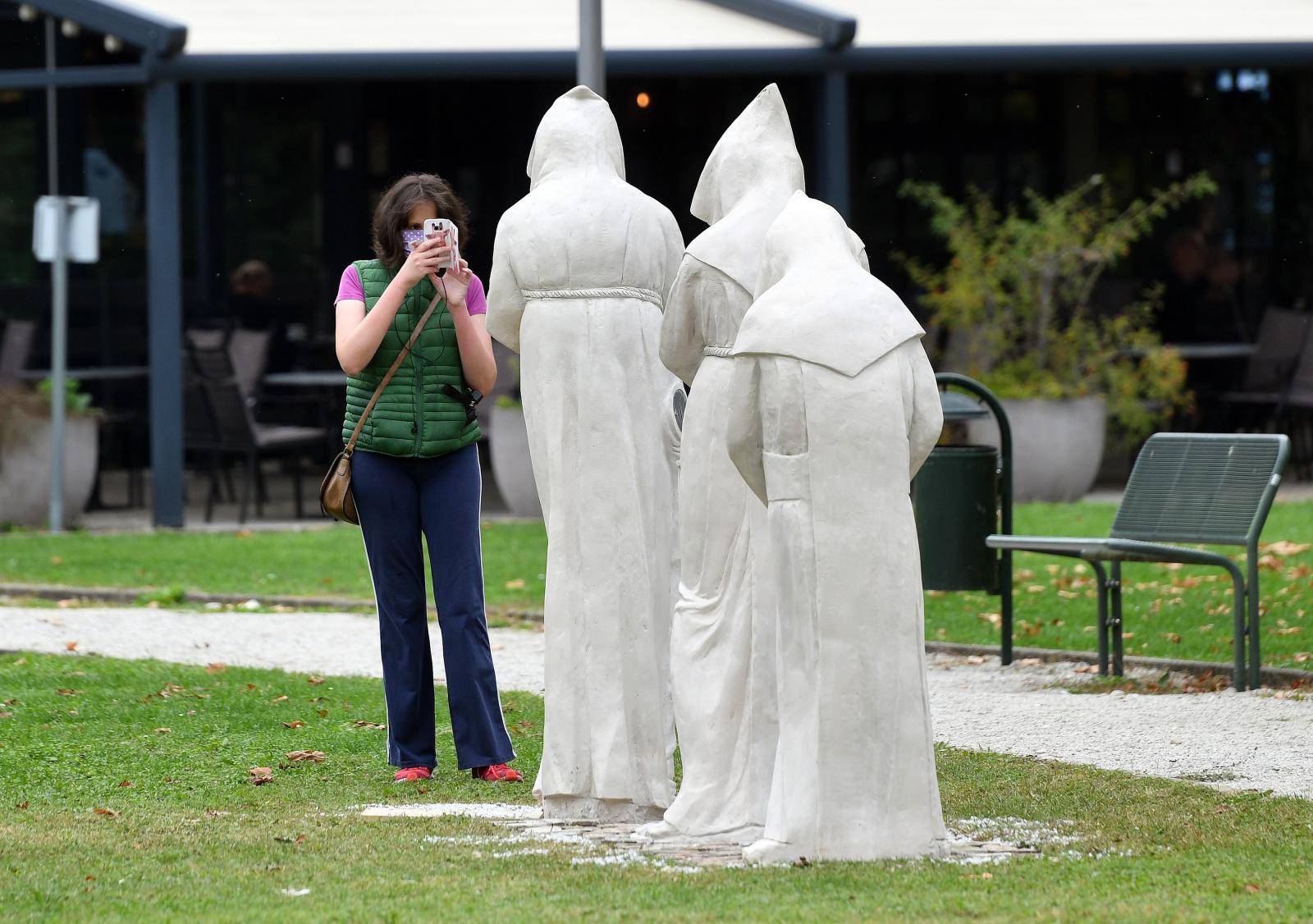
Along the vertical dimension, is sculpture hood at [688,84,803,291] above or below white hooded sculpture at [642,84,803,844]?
above

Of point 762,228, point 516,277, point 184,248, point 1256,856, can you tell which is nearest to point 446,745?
point 516,277

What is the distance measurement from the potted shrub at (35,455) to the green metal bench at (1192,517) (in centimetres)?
823

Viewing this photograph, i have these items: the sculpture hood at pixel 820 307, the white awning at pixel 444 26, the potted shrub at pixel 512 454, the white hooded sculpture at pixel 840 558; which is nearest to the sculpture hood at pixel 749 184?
the sculpture hood at pixel 820 307

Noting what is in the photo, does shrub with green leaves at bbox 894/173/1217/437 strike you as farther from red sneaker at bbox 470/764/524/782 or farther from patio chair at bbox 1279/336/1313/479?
red sneaker at bbox 470/764/524/782

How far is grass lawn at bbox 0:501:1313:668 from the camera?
10.4m

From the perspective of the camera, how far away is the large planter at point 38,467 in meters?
15.6

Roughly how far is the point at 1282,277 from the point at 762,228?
1668 centimetres

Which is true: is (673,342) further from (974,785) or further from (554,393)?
(974,785)

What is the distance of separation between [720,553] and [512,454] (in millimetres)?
9795

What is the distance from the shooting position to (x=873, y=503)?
555 cm

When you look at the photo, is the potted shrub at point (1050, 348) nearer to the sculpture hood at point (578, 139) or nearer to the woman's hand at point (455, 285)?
the woman's hand at point (455, 285)

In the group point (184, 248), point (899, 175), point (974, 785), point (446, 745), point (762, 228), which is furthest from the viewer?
point (899, 175)

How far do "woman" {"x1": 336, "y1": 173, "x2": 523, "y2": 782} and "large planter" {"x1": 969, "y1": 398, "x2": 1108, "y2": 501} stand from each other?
9481 millimetres

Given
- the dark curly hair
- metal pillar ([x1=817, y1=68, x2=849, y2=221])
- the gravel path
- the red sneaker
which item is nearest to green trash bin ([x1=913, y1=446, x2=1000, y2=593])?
the gravel path
